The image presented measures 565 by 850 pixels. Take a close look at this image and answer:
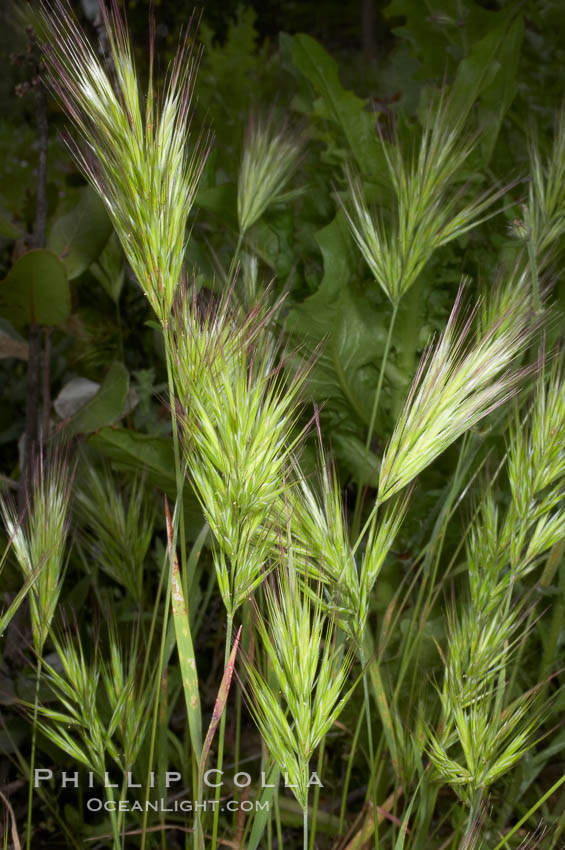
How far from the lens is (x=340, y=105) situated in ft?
2.58

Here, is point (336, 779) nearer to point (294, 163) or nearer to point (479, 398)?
point (479, 398)

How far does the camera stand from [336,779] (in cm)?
80

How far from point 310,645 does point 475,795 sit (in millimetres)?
145

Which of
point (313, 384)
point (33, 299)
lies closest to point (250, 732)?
point (313, 384)

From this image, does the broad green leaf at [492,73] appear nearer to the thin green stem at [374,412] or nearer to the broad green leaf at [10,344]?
the thin green stem at [374,412]

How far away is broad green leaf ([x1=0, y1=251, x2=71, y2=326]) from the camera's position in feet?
2.34

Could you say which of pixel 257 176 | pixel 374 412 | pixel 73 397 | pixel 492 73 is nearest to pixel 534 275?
pixel 374 412

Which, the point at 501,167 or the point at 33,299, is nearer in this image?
the point at 33,299

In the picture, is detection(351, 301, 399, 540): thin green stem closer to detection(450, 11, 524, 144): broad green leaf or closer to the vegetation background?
the vegetation background

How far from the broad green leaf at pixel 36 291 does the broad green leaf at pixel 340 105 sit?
11.8 inches

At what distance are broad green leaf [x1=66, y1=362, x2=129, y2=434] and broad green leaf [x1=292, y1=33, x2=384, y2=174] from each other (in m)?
0.31

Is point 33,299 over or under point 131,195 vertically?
under

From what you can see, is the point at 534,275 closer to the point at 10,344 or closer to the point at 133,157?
the point at 133,157

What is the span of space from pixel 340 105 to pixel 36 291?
0.34 meters
